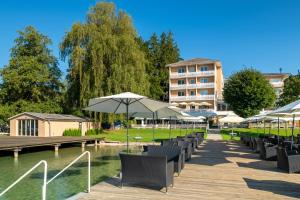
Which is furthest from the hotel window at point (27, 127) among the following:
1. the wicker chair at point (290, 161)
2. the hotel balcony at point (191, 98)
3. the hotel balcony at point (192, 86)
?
the hotel balcony at point (192, 86)

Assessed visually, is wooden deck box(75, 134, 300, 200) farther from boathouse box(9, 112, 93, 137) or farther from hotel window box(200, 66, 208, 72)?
hotel window box(200, 66, 208, 72)

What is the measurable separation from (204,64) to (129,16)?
1055 inches

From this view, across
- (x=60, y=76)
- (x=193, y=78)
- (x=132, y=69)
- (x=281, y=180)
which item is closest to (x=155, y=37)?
(x=193, y=78)

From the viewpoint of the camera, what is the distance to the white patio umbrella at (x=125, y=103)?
8.95m

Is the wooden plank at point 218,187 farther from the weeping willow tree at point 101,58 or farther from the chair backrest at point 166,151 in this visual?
the weeping willow tree at point 101,58

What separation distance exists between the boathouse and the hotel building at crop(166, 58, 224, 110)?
29389 mm

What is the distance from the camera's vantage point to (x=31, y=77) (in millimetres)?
37562

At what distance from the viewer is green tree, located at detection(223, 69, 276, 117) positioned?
125 feet

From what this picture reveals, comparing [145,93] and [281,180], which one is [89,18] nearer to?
[145,93]

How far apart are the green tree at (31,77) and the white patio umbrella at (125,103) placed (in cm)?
2955

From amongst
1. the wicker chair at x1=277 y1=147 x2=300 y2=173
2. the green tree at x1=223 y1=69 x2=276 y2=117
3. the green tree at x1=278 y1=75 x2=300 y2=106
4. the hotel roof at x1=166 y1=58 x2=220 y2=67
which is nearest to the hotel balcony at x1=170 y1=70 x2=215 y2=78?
the hotel roof at x1=166 y1=58 x2=220 y2=67

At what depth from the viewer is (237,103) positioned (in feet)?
129

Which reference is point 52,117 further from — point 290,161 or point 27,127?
point 290,161

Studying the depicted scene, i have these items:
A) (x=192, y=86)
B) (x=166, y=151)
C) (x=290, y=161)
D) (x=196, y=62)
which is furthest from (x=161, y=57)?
(x=166, y=151)
